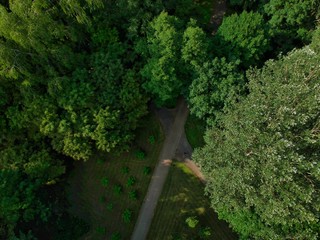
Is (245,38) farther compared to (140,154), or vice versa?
(140,154)

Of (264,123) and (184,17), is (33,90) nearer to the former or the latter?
(184,17)

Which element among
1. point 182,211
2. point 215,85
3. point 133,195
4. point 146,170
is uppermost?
point 215,85

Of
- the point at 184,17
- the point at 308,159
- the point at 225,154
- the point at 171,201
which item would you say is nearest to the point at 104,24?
the point at 184,17

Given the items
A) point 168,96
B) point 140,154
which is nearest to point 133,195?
point 140,154

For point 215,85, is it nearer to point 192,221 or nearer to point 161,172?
point 161,172

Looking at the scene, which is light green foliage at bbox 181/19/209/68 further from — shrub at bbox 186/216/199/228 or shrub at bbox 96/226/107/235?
shrub at bbox 96/226/107/235

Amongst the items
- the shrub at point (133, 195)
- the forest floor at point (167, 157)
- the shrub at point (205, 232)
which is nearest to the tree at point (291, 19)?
the forest floor at point (167, 157)

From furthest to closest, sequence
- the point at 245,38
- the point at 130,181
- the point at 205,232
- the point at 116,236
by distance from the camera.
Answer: the point at 130,181 < the point at 116,236 < the point at 205,232 < the point at 245,38

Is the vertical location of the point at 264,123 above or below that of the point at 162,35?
below
